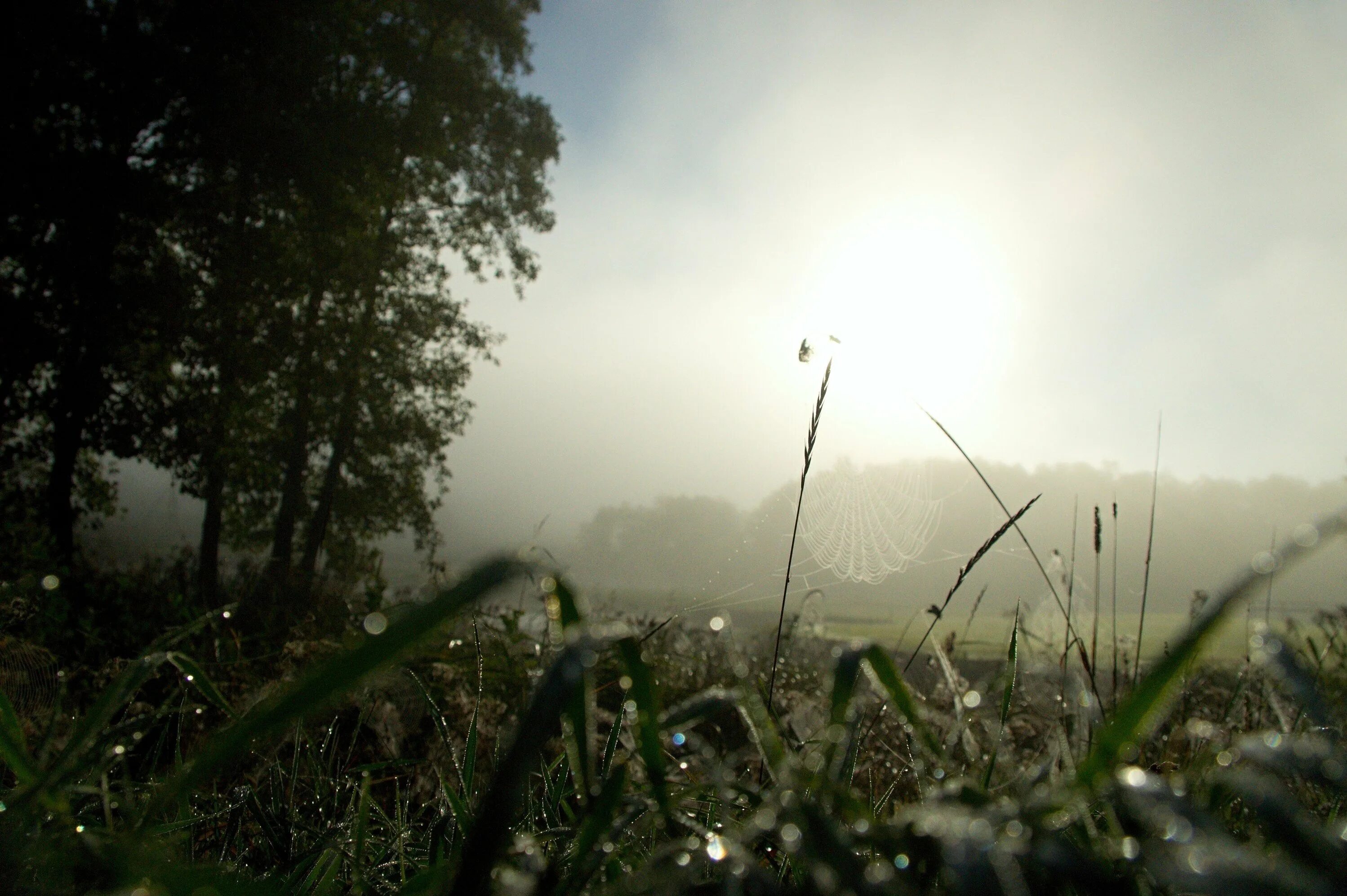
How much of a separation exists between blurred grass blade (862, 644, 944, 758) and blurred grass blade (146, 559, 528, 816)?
0.34 meters

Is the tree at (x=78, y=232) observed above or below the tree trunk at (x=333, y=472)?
above

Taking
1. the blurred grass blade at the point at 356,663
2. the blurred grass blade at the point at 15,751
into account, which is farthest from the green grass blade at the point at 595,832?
the blurred grass blade at the point at 15,751

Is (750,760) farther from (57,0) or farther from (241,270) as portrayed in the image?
(57,0)

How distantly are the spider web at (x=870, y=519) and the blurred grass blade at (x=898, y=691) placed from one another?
6.27m

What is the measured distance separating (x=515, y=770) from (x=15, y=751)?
621mm

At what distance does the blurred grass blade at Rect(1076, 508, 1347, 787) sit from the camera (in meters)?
0.49

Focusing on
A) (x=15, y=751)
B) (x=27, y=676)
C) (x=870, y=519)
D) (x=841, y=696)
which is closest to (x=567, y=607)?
(x=841, y=696)

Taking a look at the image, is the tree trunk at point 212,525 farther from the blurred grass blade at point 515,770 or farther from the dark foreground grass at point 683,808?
the blurred grass blade at point 515,770

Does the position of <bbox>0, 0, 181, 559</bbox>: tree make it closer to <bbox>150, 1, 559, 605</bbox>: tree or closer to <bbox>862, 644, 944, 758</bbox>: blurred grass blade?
<bbox>150, 1, 559, 605</bbox>: tree

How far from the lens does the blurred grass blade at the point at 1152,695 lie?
494 millimetres

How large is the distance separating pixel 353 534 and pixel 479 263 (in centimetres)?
661

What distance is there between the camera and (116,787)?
1.25 metres

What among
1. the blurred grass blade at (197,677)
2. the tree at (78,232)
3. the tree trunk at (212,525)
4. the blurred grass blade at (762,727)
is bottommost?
the tree trunk at (212,525)

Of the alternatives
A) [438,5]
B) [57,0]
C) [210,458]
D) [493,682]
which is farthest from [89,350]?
[493,682]
